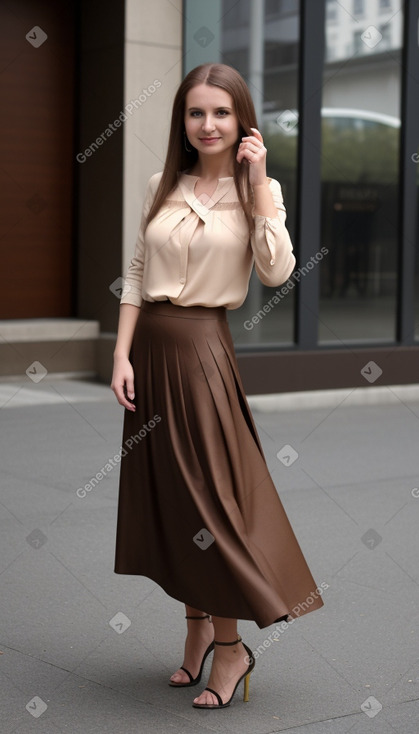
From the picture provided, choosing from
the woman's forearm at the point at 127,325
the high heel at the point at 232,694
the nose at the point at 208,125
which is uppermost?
the nose at the point at 208,125

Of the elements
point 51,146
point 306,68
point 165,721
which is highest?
point 306,68

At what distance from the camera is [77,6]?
11.2 meters

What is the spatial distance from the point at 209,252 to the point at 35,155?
797cm

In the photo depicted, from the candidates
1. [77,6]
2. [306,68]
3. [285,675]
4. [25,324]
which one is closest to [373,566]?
[285,675]

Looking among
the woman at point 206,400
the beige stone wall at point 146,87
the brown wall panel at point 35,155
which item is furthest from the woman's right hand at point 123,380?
the brown wall panel at point 35,155

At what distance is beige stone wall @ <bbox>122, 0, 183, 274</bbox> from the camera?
34.3ft

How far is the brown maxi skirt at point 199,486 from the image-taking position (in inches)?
138

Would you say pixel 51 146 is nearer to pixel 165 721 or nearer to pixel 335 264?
pixel 335 264

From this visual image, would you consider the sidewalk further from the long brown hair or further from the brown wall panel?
Result: the brown wall panel

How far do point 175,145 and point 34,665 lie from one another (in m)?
1.88

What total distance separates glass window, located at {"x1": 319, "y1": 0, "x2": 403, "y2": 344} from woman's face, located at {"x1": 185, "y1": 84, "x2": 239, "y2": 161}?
790 cm

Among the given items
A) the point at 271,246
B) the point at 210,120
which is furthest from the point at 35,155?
the point at 271,246

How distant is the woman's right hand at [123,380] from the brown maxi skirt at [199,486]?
0.03 m

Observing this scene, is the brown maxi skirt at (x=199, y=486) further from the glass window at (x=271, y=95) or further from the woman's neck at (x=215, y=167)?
the glass window at (x=271, y=95)
